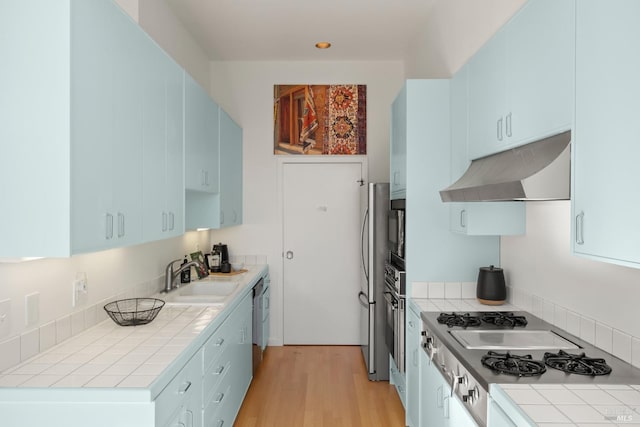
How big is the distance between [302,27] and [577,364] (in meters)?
3.39

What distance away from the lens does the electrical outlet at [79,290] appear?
2.21 m

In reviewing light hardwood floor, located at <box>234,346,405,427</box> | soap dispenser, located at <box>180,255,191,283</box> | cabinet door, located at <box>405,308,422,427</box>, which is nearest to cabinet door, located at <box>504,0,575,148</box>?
cabinet door, located at <box>405,308,422,427</box>

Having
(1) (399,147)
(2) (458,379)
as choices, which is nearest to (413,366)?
(2) (458,379)

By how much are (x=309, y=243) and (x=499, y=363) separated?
3.36m

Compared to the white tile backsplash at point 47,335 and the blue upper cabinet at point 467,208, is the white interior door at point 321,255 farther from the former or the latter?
the white tile backsplash at point 47,335

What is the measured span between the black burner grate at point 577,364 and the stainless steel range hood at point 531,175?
2.07 ft

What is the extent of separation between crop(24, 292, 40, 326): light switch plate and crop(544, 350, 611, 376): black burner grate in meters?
2.06

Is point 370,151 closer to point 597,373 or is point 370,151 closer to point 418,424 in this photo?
point 418,424

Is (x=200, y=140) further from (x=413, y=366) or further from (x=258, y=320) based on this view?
(x=413, y=366)

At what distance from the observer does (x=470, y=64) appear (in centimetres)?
264

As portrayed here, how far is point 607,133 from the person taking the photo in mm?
1359

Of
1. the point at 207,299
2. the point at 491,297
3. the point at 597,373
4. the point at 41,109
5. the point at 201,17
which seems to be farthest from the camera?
the point at 201,17

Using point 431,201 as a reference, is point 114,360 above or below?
below

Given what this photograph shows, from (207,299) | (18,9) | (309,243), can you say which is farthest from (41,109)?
(309,243)
